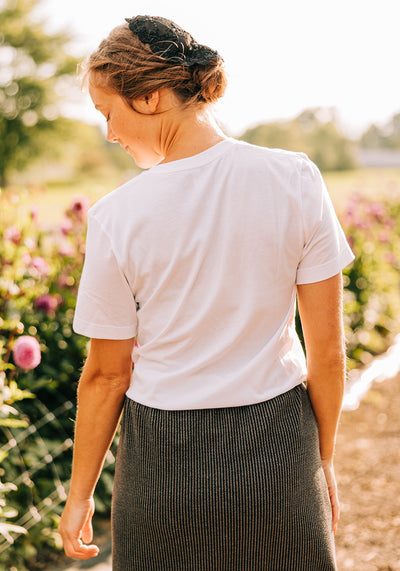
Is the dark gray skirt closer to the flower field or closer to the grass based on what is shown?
the flower field

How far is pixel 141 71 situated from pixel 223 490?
0.81m

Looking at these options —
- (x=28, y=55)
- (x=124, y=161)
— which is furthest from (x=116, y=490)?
(x=124, y=161)

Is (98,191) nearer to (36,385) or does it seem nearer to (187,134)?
(36,385)

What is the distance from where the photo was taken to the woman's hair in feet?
3.52

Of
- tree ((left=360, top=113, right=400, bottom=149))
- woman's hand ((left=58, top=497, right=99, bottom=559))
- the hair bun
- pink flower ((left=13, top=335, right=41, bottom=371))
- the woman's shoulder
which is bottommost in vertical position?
tree ((left=360, top=113, right=400, bottom=149))

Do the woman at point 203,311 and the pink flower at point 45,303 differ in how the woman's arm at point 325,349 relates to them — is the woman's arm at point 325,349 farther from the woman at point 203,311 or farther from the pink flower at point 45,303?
the pink flower at point 45,303

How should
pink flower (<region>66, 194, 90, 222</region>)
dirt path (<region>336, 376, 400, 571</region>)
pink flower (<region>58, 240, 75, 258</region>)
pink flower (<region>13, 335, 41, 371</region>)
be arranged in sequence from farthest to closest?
pink flower (<region>66, 194, 90, 222</region>) < pink flower (<region>58, 240, 75, 258</region>) < dirt path (<region>336, 376, 400, 571</region>) < pink flower (<region>13, 335, 41, 371</region>)

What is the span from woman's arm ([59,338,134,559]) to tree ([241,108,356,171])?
2181 cm

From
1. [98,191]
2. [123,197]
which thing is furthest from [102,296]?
[98,191]

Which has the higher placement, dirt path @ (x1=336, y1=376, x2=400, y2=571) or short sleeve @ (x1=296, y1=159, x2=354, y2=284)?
short sleeve @ (x1=296, y1=159, x2=354, y2=284)

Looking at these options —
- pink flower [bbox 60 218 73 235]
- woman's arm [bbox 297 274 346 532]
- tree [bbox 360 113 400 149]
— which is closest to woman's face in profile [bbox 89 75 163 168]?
woman's arm [bbox 297 274 346 532]

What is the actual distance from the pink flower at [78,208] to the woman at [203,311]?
86.2 inches

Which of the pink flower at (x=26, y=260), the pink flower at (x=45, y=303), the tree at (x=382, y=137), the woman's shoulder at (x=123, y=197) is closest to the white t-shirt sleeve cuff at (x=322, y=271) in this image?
the woman's shoulder at (x=123, y=197)

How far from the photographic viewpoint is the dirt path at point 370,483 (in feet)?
8.85
